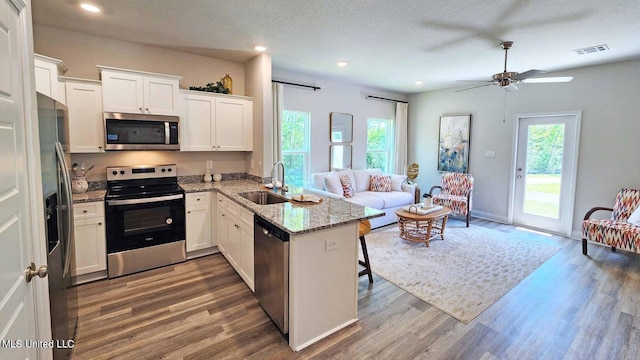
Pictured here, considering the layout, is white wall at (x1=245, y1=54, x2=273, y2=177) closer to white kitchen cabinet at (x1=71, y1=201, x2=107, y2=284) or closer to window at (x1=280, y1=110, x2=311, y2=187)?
A: window at (x1=280, y1=110, x2=311, y2=187)

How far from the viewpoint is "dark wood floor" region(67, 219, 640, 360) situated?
2141mm

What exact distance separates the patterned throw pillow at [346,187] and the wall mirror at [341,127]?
880 millimetres

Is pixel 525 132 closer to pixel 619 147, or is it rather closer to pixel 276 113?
pixel 619 147

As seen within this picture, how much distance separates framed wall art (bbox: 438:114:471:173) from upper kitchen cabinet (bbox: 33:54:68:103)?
20.5ft

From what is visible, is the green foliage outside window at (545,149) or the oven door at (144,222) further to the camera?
the green foliage outside window at (545,149)

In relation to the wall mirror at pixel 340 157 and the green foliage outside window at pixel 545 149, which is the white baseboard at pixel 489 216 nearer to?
the green foliage outside window at pixel 545 149

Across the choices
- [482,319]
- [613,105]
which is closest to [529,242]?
[613,105]

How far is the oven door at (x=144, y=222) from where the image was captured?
311 centimetres

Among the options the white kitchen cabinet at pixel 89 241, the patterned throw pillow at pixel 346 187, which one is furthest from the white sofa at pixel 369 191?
the white kitchen cabinet at pixel 89 241

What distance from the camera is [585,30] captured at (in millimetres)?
2998

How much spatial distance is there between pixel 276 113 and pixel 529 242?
14.3ft

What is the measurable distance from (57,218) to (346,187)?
3970 millimetres

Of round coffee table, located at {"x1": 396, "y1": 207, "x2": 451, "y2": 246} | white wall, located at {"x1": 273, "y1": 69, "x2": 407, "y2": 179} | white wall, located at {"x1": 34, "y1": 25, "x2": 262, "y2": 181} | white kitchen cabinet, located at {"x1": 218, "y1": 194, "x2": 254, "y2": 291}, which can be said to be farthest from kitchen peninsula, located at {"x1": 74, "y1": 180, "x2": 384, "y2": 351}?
white wall, located at {"x1": 273, "y1": 69, "x2": 407, "y2": 179}

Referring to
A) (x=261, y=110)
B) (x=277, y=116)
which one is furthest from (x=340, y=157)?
(x=261, y=110)
